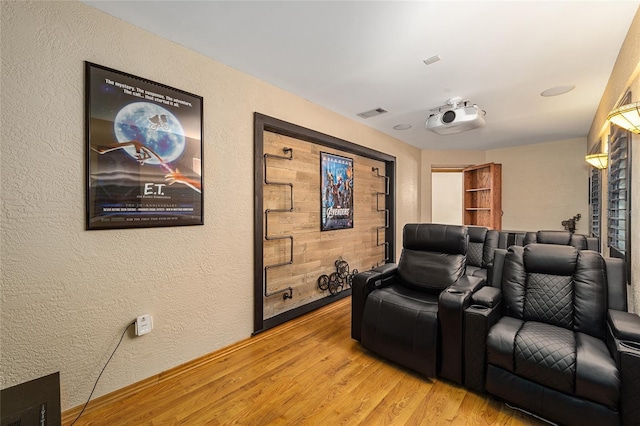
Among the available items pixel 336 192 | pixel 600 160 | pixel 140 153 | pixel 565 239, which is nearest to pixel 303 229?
pixel 336 192

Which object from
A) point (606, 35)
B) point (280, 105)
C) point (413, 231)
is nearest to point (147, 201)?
point (280, 105)

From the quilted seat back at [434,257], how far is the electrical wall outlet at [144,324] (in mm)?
2181

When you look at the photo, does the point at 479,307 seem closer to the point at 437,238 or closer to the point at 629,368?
the point at 629,368

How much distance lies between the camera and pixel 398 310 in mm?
2223

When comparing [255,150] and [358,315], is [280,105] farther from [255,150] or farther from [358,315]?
[358,315]

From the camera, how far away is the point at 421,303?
2.25 meters

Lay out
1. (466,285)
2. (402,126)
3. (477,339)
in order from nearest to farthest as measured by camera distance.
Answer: (477,339)
(466,285)
(402,126)

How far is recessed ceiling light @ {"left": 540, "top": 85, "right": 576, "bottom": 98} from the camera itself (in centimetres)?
285

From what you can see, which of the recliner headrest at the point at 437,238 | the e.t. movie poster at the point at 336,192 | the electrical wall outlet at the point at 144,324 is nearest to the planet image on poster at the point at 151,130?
the electrical wall outlet at the point at 144,324

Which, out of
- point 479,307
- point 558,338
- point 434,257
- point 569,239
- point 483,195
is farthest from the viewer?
point 483,195

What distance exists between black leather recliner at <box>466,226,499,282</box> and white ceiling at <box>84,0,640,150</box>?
1.61 meters

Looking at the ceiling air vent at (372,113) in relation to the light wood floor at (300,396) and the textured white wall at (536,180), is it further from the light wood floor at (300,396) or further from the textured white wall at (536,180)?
the light wood floor at (300,396)

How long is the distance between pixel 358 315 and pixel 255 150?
70.9 inches

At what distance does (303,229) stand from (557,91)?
3105 mm
